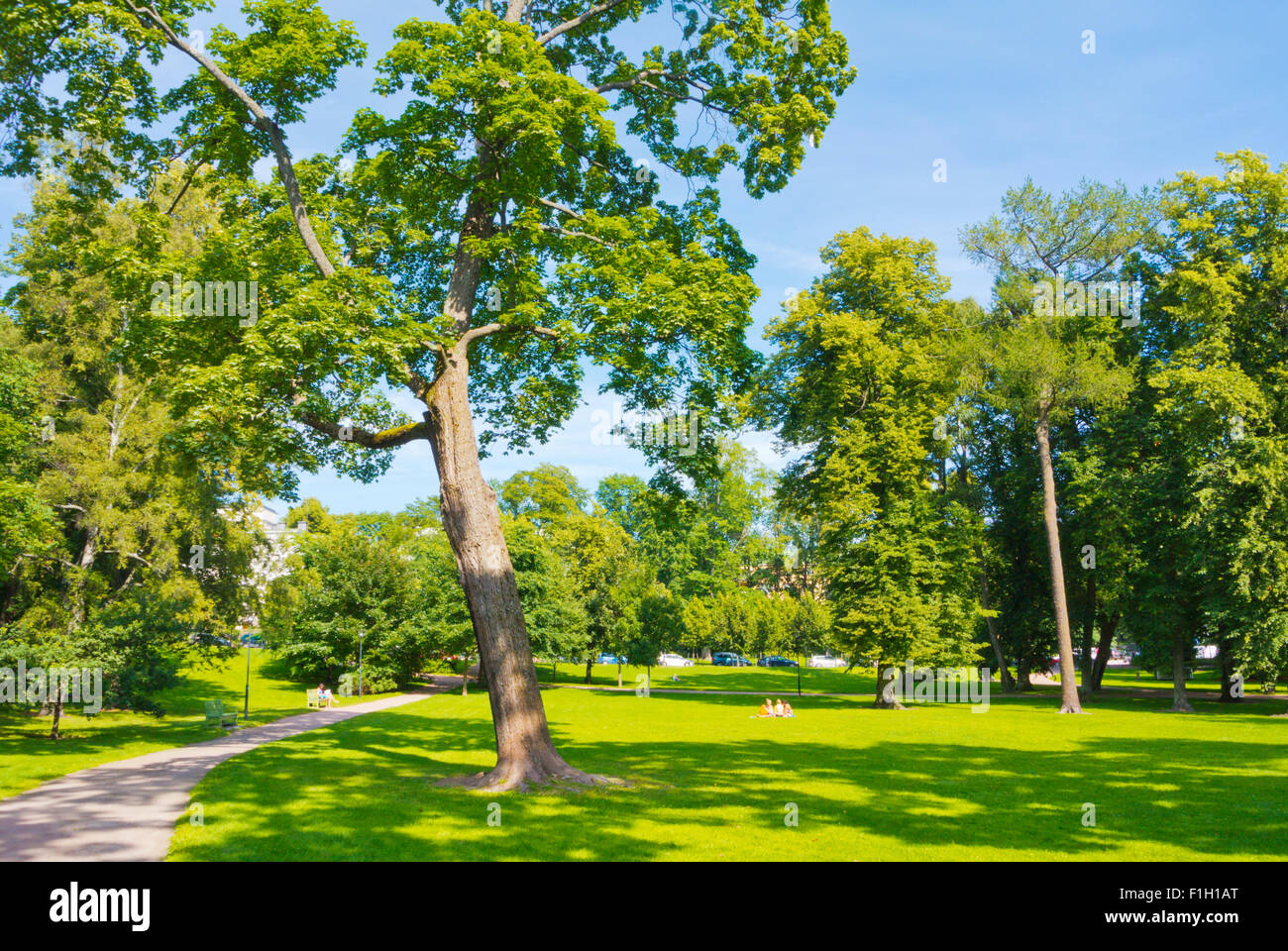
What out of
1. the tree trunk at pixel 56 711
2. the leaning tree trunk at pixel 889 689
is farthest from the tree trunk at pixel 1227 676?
the tree trunk at pixel 56 711

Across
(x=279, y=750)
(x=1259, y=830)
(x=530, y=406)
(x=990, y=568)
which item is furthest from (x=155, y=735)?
(x=990, y=568)

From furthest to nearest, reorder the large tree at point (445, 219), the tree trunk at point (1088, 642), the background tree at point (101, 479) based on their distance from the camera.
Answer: the tree trunk at point (1088, 642)
the background tree at point (101, 479)
the large tree at point (445, 219)

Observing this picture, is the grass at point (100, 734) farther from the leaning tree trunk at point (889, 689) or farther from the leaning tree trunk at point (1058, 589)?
the leaning tree trunk at point (1058, 589)

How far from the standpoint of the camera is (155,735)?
21156mm

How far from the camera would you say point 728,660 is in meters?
89.1

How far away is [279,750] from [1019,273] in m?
37.1

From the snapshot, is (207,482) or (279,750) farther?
(207,482)

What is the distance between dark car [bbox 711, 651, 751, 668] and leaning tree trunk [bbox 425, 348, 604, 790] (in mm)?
75028

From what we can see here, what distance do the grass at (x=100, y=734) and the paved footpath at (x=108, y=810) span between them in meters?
0.69
